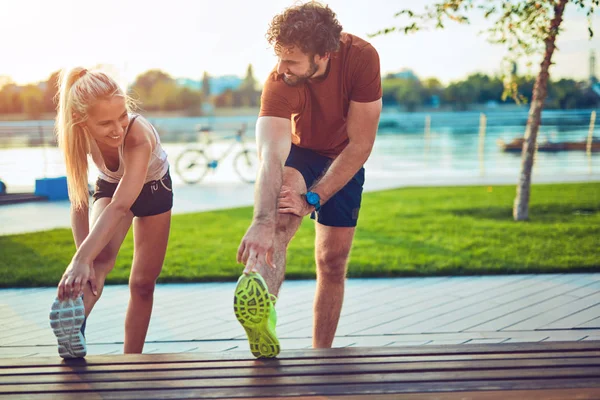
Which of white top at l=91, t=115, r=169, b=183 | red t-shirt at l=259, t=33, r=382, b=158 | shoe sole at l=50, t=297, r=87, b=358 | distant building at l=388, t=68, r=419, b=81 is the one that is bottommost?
shoe sole at l=50, t=297, r=87, b=358

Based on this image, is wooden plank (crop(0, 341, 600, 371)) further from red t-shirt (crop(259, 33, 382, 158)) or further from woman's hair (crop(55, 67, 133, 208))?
red t-shirt (crop(259, 33, 382, 158))

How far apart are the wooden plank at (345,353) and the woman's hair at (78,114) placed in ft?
2.65

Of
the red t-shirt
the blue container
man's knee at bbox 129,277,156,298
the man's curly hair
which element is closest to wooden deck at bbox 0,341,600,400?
man's knee at bbox 129,277,156,298

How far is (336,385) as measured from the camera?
81.7 inches

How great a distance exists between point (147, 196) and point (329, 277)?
3.19ft

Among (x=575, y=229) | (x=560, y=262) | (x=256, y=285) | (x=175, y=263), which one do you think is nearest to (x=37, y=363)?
(x=256, y=285)

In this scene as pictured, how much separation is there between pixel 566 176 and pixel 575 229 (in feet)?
25.3

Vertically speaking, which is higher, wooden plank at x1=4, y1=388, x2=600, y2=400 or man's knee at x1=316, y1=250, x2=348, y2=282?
man's knee at x1=316, y1=250, x2=348, y2=282

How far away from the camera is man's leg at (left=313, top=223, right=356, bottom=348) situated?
325 cm

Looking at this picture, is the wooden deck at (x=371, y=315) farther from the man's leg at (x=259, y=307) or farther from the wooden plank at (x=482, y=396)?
the wooden plank at (x=482, y=396)

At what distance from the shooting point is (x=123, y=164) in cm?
293

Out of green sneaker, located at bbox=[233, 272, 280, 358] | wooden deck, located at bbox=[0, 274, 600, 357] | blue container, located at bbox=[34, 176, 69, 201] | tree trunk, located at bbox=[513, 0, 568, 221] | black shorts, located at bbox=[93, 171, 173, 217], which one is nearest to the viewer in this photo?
green sneaker, located at bbox=[233, 272, 280, 358]

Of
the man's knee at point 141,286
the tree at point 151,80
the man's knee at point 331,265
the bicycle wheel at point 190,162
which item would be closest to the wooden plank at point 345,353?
the man's knee at point 141,286

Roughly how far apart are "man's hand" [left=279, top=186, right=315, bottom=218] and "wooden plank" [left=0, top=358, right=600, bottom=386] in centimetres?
65
